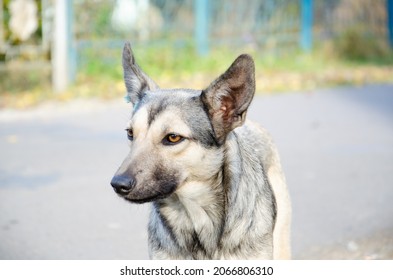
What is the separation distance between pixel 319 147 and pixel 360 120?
2.20m

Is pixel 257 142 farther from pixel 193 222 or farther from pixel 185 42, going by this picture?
pixel 185 42

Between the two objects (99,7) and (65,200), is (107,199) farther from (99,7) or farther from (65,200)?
(99,7)

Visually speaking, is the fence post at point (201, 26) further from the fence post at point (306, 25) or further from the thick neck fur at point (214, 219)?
the thick neck fur at point (214, 219)

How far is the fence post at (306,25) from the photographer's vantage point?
729 inches

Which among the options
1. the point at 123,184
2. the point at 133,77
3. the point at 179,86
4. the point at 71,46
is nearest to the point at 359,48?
the point at 179,86

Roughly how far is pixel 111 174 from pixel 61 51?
17.9ft

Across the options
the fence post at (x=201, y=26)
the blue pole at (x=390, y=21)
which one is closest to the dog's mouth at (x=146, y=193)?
the fence post at (x=201, y=26)

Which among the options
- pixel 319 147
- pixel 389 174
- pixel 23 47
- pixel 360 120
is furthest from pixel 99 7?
pixel 389 174

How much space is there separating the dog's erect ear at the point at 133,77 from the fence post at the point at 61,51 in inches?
335

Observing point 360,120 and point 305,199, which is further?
point 360,120

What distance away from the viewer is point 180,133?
12.7 ft

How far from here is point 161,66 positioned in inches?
570

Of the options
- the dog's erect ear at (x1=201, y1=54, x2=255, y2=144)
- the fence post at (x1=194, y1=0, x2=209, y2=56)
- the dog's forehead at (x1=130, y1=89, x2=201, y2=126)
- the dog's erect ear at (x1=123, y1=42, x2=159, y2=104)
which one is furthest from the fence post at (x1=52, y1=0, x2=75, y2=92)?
the dog's erect ear at (x1=201, y1=54, x2=255, y2=144)

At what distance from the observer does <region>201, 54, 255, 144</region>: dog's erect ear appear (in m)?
3.97
